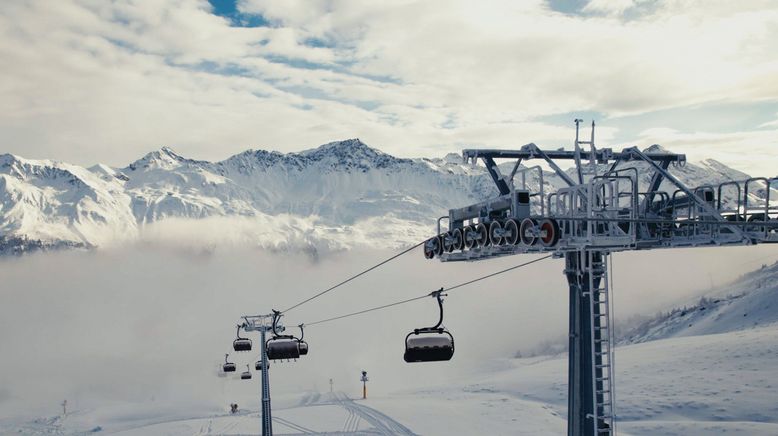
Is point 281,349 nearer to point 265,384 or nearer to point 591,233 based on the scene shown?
point 265,384

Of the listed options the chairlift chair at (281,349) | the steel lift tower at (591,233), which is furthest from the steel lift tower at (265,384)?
the steel lift tower at (591,233)

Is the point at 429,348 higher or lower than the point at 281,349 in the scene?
higher

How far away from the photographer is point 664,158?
Answer: 1093 inches

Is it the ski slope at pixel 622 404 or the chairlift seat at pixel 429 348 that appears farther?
the ski slope at pixel 622 404

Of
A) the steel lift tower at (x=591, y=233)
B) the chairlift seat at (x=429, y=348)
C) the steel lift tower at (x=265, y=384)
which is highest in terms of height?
the steel lift tower at (x=591, y=233)

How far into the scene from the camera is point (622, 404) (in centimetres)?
5081

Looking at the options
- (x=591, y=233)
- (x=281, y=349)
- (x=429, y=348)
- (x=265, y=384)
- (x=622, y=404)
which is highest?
(x=591, y=233)

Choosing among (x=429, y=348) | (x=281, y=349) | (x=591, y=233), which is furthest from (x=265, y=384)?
(x=591, y=233)

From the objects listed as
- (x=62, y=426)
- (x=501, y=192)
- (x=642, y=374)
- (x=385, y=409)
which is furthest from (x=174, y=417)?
(x=501, y=192)

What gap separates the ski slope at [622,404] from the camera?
45375mm

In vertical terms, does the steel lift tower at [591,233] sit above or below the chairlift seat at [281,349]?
above

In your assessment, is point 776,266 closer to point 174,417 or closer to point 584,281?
point 174,417

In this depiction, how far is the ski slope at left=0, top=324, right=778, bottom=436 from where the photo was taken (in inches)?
1786

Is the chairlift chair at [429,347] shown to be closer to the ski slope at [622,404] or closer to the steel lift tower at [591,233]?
the steel lift tower at [591,233]
